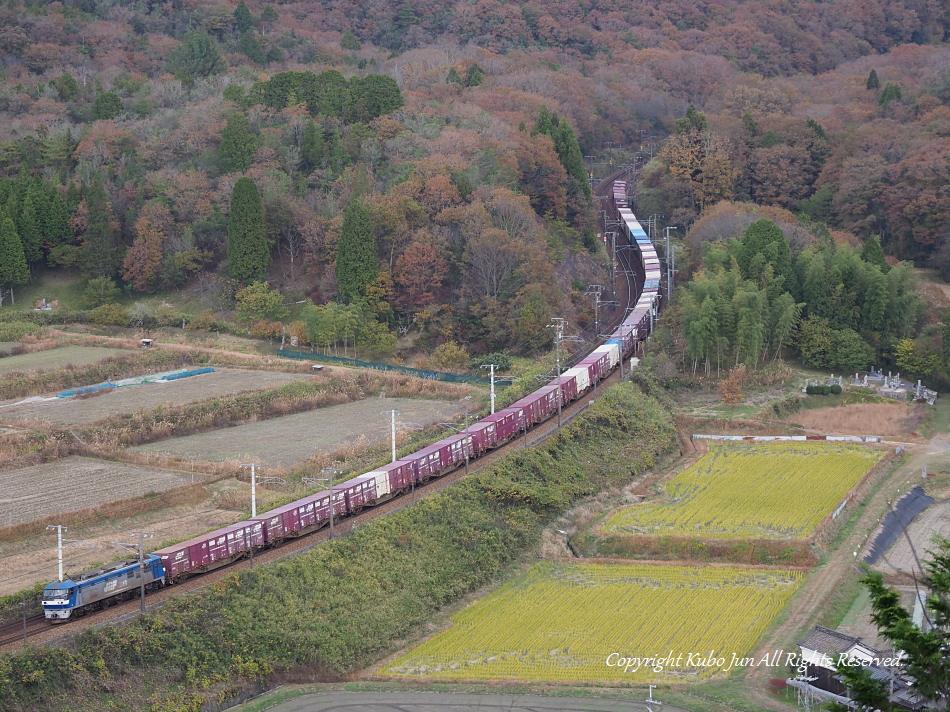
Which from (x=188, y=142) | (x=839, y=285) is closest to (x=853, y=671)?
(x=839, y=285)

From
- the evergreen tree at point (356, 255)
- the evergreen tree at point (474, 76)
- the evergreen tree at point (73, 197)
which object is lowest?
the evergreen tree at point (356, 255)

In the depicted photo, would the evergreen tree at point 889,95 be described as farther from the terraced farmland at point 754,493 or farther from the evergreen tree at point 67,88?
the evergreen tree at point 67,88

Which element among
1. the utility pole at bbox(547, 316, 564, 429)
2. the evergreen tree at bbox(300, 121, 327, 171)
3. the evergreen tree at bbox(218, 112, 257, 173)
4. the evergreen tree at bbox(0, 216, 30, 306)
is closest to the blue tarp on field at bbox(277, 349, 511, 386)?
the utility pole at bbox(547, 316, 564, 429)

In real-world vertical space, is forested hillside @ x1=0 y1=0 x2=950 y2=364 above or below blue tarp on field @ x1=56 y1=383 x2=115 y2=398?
above

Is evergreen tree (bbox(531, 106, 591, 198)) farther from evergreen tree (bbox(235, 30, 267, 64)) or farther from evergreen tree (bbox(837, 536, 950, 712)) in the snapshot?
evergreen tree (bbox(837, 536, 950, 712))

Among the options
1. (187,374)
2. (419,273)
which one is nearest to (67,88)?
(419,273)

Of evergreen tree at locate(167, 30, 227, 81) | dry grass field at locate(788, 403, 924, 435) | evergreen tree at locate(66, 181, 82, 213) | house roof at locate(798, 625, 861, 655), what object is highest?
evergreen tree at locate(167, 30, 227, 81)

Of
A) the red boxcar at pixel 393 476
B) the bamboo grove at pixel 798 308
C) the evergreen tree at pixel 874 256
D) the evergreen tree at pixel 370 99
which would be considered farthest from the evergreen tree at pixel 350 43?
the red boxcar at pixel 393 476
